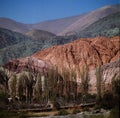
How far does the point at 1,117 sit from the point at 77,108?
3.90m

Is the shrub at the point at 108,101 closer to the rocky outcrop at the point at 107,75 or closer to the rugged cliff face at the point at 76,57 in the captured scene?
the rocky outcrop at the point at 107,75

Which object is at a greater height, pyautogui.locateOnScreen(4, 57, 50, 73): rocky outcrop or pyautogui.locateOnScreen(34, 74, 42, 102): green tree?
pyautogui.locateOnScreen(4, 57, 50, 73): rocky outcrop

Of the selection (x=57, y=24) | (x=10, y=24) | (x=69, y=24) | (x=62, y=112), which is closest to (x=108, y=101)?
→ (x=62, y=112)

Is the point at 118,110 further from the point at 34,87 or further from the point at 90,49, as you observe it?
the point at 90,49

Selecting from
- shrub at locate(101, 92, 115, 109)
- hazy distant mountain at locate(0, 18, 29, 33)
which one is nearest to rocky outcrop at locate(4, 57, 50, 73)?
hazy distant mountain at locate(0, 18, 29, 33)

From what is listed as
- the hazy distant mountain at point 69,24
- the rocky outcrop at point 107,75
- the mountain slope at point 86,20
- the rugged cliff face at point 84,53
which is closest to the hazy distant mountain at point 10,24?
the hazy distant mountain at point 69,24

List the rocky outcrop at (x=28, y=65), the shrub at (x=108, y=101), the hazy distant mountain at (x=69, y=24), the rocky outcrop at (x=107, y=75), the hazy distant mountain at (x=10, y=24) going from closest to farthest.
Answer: the shrub at (x=108, y=101)
the rocky outcrop at (x=107, y=75)
the rocky outcrop at (x=28, y=65)
the hazy distant mountain at (x=10, y=24)
the hazy distant mountain at (x=69, y=24)

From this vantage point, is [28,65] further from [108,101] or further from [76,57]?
[108,101]

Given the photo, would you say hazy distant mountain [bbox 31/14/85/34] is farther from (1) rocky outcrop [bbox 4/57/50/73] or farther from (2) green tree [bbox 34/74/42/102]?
(2) green tree [bbox 34/74/42/102]

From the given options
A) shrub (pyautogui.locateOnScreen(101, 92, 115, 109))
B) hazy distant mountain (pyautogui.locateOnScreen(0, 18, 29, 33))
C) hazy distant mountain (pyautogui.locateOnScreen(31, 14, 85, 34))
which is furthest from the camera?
hazy distant mountain (pyautogui.locateOnScreen(31, 14, 85, 34))

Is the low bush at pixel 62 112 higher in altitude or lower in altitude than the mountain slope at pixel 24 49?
lower

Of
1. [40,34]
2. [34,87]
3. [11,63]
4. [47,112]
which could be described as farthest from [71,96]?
[40,34]

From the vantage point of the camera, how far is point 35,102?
1622cm

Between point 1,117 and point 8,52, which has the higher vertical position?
point 8,52
